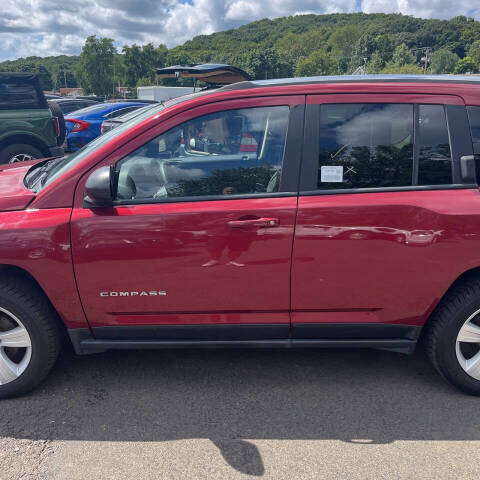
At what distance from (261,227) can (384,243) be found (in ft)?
2.25

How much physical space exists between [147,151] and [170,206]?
35 cm

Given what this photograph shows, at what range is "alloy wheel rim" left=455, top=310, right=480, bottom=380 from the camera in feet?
8.86

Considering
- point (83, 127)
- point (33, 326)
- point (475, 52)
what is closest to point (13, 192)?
point (33, 326)

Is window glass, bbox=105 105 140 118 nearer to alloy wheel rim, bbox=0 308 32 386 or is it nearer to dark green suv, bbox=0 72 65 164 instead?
dark green suv, bbox=0 72 65 164

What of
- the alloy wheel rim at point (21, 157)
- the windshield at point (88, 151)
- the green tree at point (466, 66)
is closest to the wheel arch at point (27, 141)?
the alloy wheel rim at point (21, 157)

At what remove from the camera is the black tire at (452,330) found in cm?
264

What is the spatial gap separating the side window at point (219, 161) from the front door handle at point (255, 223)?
189 millimetres

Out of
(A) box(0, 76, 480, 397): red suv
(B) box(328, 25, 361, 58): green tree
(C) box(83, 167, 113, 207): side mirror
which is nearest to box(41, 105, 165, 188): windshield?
(A) box(0, 76, 480, 397): red suv

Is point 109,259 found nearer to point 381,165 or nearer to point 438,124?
point 381,165

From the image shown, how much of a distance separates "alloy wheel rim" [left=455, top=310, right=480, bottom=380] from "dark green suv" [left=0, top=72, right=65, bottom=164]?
7.35m

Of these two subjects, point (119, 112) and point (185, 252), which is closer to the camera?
point (185, 252)

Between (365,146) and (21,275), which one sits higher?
(365,146)

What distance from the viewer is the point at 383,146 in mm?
2586

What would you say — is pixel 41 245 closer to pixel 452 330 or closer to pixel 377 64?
pixel 452 330
